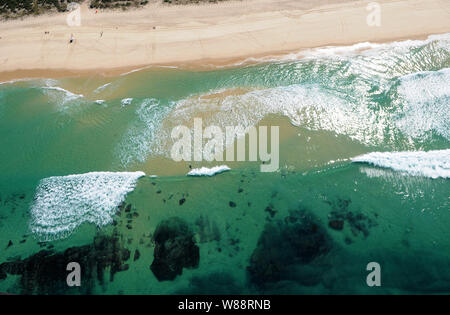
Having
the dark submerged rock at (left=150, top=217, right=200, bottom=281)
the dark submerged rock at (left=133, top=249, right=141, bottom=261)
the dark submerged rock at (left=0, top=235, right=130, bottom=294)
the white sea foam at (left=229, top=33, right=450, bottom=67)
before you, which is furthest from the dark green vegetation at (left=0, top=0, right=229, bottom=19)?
the dark submerged rock at (left=133, top=249, right=141, bottom=261)

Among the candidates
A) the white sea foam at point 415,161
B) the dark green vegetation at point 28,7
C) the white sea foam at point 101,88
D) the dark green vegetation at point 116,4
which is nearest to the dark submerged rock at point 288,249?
the white sea foam at point 415,161

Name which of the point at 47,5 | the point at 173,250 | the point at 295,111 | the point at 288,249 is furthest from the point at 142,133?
the point at 47,5

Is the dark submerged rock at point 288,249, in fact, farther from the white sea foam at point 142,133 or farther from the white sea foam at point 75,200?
the white sea foam at point 142,133

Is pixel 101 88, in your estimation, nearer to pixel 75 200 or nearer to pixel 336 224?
pixel 75 200

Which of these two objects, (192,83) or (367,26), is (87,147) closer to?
(192,83)
